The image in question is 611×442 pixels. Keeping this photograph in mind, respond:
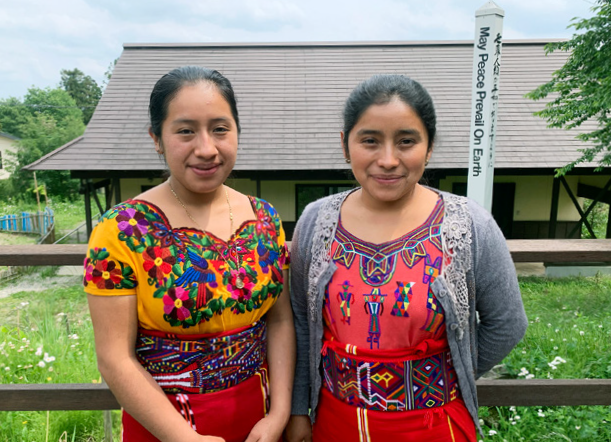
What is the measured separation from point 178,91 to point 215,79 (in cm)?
12

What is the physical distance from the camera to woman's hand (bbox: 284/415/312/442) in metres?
1.74

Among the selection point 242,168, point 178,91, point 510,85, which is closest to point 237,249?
point 178,91

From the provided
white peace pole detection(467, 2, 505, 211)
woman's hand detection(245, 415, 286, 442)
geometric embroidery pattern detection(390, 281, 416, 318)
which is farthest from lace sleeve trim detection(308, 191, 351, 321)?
white peace pole detection(467, 2, 505, 211)

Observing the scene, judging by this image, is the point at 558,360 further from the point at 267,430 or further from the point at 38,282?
the point at 38,282

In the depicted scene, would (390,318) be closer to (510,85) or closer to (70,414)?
(70,414)

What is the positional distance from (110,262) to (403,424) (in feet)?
3.36

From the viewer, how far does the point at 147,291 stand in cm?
137

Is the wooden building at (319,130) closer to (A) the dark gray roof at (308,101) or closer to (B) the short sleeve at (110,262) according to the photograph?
(A) the dark gray roof at (308,101)

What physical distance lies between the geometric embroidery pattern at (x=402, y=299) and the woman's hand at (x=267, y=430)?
1.83 ft

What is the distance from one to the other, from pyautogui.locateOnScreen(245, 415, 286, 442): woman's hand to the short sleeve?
61 cm

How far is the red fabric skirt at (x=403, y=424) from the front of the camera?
150 cm

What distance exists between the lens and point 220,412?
151cm

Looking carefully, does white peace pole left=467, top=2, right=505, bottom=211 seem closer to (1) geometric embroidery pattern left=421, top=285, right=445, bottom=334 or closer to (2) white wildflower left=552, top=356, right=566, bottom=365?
(2) white wildflower left=552, top=356, right=566, bottom=365

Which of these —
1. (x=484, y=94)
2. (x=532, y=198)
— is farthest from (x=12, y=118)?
(x=484, y=94)
